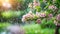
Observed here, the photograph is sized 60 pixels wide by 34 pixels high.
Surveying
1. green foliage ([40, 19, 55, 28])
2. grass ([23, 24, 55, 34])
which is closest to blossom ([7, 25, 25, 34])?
grass ([23, 24, 55, 34])

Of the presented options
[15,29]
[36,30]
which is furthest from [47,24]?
[15,29]

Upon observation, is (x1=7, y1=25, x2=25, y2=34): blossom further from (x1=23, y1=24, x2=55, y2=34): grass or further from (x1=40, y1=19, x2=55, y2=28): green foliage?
(x1=40, y1=19, x2=55, y2=28): green foliage

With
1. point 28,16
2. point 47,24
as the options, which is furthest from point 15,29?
point 47,24

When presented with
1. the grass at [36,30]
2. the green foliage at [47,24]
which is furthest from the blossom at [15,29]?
the green foliage at [47,24]

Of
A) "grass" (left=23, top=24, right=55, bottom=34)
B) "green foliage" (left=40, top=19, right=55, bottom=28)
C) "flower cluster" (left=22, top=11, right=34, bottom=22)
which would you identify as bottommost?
"grass" (left=23, top=24, right=55, bottom=34)

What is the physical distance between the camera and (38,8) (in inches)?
97.9

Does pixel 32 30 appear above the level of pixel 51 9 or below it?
below

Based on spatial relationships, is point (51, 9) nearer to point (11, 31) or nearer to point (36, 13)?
point (36, 13)

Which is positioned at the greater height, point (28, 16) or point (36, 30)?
point (28, 16)

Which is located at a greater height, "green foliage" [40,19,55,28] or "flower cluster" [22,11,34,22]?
"flower cluster" [22,11,34,22]

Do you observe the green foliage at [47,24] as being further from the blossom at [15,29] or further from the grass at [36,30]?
the blossom at [15,29]

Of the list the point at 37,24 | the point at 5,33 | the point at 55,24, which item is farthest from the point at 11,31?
the point at 55,24

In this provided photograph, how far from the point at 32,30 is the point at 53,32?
19 cm

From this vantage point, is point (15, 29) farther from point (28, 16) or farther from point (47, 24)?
point (47, 24)
